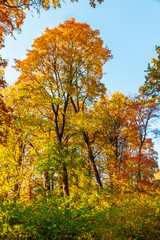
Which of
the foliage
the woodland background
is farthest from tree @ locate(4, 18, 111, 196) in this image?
the foliage

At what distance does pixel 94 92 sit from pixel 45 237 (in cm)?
908

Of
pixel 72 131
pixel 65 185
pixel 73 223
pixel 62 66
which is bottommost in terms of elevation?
pixel 73 223

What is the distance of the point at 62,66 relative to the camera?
11.4 metres

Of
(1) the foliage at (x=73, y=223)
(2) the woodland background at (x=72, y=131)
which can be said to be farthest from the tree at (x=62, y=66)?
(1) the foliage at (x=73, y=223)

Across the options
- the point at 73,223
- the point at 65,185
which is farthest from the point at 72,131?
the point at 73,223

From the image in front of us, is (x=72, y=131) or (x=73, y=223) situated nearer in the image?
(x=73, y=223)

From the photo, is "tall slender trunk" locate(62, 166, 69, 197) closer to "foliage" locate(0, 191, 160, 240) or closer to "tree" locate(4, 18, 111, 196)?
"tree" locate(4, 18, 111, 196)

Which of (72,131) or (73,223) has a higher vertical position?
(72,131)

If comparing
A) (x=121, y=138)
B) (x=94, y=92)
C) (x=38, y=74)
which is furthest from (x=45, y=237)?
(x=121, y=138)

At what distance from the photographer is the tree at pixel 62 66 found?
410 inches

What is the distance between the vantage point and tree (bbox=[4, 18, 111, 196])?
10422mm

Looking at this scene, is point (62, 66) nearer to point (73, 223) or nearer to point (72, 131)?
point (72, 131)

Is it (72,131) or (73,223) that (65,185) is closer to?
(72,131)

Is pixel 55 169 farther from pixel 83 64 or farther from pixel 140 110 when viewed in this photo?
pixel 140 110
